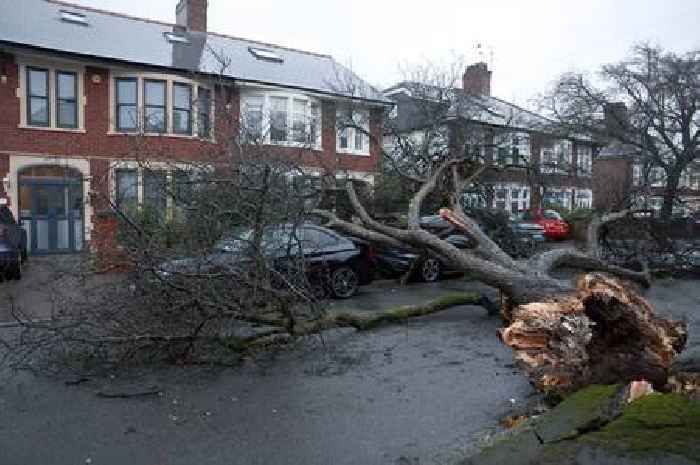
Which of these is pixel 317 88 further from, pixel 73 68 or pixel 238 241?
pixel 238 241

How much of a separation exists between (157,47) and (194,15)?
3774 millimetres

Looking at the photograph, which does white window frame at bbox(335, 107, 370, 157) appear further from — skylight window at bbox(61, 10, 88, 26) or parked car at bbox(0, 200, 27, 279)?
parked car at bbox(0, 200, 27, 279)

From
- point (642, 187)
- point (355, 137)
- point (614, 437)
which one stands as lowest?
point (614, 437)

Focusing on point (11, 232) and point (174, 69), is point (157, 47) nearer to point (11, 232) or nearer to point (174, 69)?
point (174, 69)

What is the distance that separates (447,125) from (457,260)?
44.0ft

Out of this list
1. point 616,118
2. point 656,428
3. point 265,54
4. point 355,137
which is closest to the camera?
point 656,428

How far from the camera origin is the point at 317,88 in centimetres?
2284

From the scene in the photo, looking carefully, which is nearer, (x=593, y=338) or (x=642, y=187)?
(x=593, y=338)

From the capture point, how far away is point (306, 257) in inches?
372

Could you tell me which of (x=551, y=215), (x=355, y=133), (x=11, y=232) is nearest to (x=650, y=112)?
(x=551, y=215)

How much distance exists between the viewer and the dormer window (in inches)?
880

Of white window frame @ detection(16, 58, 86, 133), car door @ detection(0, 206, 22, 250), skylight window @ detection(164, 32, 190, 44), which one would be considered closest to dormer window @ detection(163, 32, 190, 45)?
skylight window @ detection(164, 32, 190, 44)

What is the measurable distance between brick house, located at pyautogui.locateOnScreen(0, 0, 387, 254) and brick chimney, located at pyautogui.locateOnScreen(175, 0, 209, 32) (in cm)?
142

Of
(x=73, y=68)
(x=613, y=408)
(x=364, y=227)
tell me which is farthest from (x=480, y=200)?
(x=613, y=408)
